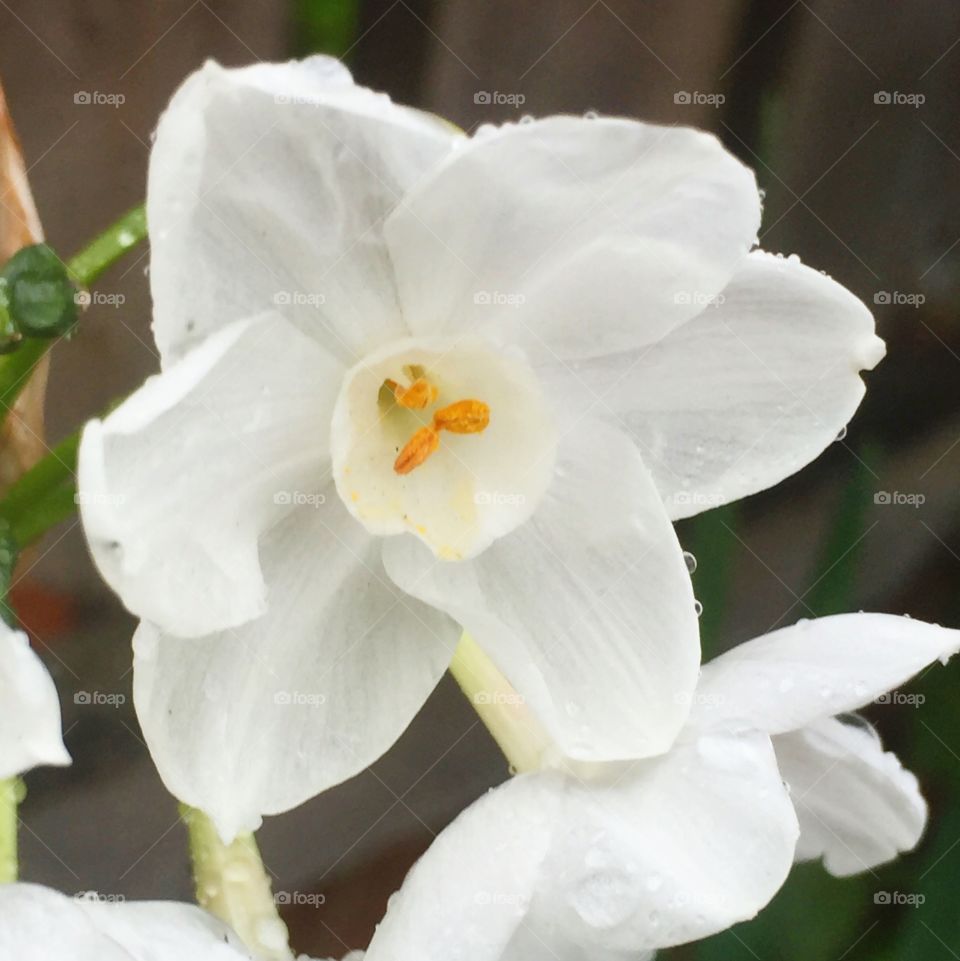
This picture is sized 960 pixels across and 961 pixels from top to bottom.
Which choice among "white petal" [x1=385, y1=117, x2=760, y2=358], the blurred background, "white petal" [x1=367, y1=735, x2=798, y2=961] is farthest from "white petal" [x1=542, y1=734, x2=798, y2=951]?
the blurred background

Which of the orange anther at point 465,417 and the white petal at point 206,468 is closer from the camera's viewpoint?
the white petal at point 206,468

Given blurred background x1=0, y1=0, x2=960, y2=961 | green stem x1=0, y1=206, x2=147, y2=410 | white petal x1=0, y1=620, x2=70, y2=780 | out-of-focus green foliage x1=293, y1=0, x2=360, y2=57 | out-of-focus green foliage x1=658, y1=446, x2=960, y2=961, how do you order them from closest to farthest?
Result: white petal x1=0, y1=620, x2=70, y2=780 → green stem x1=0, y1=206, x2=147, y2=410 → out-of-focus green foliage x1=658, y1=446, x2=960, y2=961 → out-of-focus green foliage x1=293, y1=0, x2=360, y2=57 → blurred background x1=0, y1=0, x2=960, y2=961

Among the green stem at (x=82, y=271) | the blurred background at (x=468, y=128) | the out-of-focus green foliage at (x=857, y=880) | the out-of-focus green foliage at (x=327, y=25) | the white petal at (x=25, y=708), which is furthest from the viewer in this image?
the blurred background at (x=468, y=128)

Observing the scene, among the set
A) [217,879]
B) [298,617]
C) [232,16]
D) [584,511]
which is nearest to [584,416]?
[584,511]

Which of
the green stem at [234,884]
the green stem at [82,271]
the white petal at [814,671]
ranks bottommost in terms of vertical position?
the green stem at [234,884]

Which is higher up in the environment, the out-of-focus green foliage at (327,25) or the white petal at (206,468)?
the out-of-focus green foliage at (327,25)

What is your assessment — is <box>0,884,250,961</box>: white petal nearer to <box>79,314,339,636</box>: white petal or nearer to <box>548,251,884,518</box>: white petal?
<box>79,314,339,636</box>: white petal

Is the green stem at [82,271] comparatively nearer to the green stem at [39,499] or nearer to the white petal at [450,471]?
the green stem at [39,499]

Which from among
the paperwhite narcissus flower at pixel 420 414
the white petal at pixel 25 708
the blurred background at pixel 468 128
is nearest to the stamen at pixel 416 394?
the paperwhite narcissus flower at pixel 420 414
